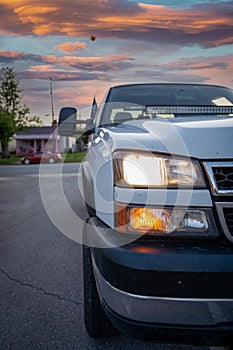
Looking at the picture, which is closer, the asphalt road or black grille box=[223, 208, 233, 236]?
black grille box=[223, 208, 233, 236]

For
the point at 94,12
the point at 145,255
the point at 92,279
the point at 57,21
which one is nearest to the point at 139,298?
the point at 145,255

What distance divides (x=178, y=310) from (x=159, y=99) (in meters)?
2.41

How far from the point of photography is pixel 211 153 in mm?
1764

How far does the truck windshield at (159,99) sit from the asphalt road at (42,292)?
4.83 ft

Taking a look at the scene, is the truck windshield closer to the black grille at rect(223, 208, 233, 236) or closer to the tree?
the black grille at rect(223, 208, 233, 236)

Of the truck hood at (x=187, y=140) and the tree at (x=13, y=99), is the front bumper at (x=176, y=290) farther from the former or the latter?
the tree at (x=13, y=99)

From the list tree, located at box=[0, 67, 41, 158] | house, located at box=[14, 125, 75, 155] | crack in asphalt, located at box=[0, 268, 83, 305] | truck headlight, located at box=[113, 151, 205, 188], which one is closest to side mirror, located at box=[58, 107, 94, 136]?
crack in asphalt, located at box=[0, 268, 83, 305]

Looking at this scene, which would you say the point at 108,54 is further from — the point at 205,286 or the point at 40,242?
the point at 205,286

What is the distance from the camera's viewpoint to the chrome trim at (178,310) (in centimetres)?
162

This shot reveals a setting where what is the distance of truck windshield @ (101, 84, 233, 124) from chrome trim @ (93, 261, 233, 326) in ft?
6.18

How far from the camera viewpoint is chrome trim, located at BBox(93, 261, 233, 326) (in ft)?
5.32

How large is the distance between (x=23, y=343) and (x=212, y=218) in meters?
1.46

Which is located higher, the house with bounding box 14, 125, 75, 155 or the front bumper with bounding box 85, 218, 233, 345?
the front bumper with bounding box 85, 218, 233, 345

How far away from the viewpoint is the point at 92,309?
7.41 ft
